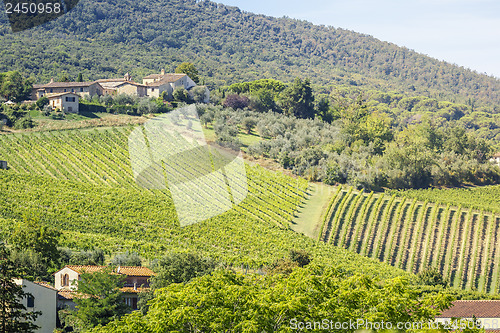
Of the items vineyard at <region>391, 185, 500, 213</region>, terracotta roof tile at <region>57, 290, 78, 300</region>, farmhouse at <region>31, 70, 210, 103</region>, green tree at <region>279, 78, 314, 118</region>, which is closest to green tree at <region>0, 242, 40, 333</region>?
terracotta roof tile at <region>57, 290, 78, 300</region>

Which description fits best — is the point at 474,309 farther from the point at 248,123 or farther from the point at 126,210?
the point at 248,123

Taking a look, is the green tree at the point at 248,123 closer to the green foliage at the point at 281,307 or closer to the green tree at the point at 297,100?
the green tree at the point at 297,100

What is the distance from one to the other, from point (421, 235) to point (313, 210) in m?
7.35

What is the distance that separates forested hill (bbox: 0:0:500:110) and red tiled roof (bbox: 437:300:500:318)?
70.9 meters

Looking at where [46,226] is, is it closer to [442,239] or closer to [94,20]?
[442,239]

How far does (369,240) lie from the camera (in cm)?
4109

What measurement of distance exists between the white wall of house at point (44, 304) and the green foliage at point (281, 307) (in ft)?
26.1

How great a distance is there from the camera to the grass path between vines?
41844 millimetres

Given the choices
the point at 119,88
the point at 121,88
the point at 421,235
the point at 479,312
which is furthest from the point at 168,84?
the point at 479,312

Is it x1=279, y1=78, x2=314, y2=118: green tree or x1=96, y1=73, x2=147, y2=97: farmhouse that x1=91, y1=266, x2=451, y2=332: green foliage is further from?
x1=279, y1=78, x2=314, y2=118: green tree

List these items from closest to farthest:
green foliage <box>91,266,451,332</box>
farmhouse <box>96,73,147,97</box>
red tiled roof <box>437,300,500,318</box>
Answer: green foliage <box>91,266,451,332</box>, red tiled roof <box>437,300,500,318</box>, farmhouse <box>96,73,147,97</box>

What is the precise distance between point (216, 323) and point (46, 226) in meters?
20.2

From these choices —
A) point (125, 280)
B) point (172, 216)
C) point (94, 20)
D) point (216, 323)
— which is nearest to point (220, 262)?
point (125, 280)

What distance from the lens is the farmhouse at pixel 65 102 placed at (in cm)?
5959
